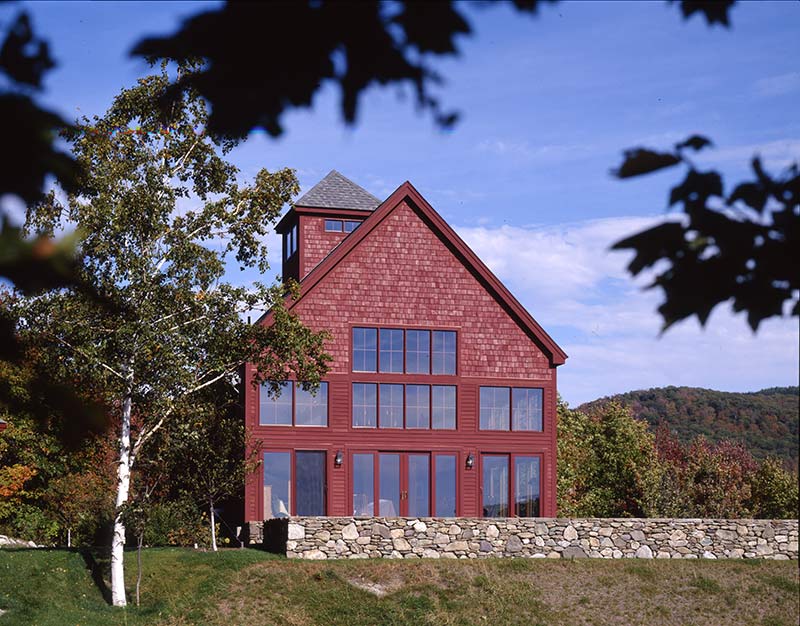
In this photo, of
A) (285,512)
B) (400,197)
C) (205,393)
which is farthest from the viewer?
(400,197)

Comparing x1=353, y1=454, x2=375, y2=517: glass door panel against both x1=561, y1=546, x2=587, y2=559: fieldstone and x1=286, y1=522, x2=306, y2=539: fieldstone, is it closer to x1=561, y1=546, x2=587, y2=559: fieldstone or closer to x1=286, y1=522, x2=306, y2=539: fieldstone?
x1=286, y1=522, x2=306, y2=539: fieldstone

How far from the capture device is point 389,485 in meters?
28.5

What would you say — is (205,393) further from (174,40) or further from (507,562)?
(174,40)

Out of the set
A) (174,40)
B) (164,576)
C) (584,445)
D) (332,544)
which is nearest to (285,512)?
(332,544)

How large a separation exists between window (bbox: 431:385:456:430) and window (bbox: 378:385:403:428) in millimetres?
917

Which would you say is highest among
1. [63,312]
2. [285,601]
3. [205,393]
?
[63,312]

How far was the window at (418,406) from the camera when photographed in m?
28.9

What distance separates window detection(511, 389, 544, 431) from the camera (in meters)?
29.7

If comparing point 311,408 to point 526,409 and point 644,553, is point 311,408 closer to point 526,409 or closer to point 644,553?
point 526,409

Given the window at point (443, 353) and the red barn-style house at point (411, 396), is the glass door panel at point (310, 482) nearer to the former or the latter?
the red barn-style house at point (411, 396)

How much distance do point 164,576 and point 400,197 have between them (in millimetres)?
12235

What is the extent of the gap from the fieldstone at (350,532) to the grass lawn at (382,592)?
83 cm

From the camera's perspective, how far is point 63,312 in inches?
816

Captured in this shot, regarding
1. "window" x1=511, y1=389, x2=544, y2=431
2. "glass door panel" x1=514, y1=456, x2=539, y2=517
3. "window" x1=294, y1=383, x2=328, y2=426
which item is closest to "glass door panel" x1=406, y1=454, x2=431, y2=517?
"glass door panel" x1=514, y1=456, x2=539, y2=517
